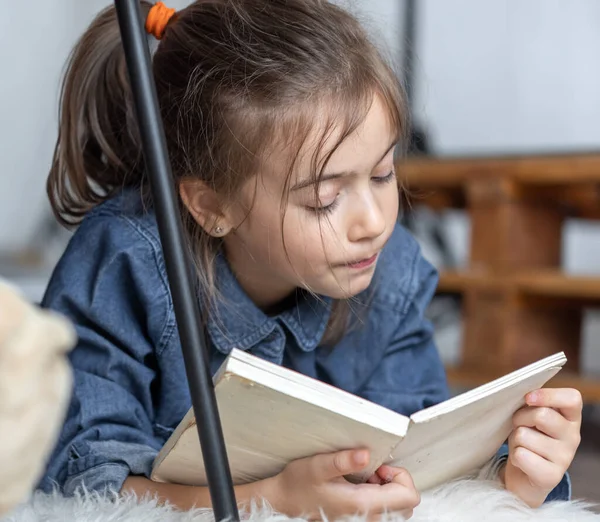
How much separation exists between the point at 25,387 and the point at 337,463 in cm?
30

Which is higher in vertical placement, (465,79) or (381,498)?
(381,498)

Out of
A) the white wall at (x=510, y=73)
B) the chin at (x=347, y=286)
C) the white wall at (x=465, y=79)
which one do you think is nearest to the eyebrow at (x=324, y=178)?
the chin at (x=347, y=286)

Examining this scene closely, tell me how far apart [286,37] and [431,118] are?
2.00 metres

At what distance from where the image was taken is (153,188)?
1.66 ft

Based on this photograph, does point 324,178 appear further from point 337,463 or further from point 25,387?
point 25,387

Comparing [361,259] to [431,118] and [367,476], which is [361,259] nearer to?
[367,476]

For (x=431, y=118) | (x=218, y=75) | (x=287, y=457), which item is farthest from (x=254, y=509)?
(x=431, y=118)

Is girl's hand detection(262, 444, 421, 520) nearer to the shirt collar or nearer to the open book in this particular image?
the open book

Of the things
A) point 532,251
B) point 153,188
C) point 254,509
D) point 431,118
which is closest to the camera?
point 153,188

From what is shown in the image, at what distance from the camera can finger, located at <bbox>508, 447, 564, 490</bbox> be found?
2.31 feet

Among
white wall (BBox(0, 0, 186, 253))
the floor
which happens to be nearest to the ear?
the floor

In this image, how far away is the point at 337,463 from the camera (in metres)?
0.60

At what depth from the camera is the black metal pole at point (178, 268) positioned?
1.62 ft

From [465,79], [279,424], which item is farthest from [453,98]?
[279,424]
